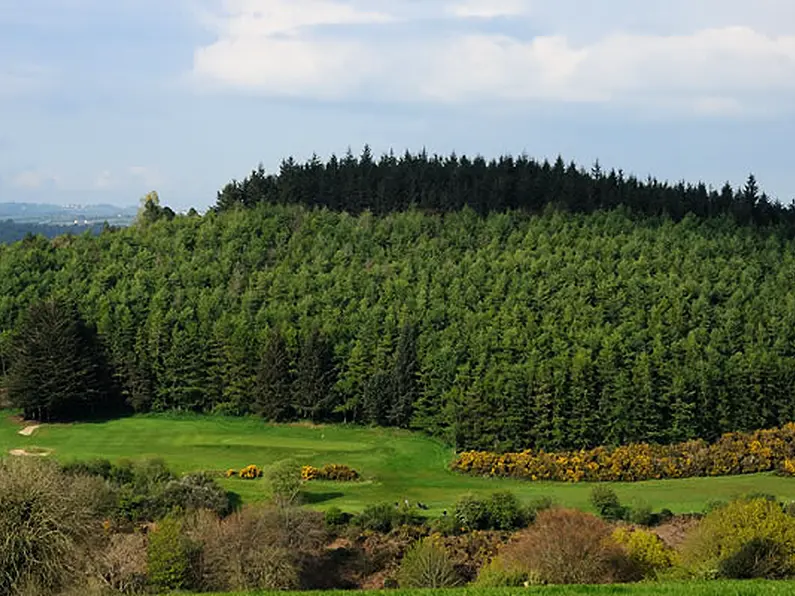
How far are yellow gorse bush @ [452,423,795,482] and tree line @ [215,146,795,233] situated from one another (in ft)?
132

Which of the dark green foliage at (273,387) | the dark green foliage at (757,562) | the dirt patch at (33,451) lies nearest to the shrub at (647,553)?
the dark green foliage at (757,562)

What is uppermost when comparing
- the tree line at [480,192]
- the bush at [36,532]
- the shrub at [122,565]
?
the tree line at [480,192]

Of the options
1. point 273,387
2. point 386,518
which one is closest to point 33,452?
point 273,387

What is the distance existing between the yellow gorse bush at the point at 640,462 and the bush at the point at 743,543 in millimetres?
20107

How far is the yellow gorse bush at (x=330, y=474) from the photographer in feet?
172

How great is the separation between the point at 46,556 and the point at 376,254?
61.9 meters

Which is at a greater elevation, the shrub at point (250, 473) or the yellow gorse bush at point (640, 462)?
the yellow gorse bush at point (640, 462)

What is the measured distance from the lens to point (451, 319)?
237 ft

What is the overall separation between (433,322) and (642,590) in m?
54.6

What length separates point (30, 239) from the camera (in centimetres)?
8544

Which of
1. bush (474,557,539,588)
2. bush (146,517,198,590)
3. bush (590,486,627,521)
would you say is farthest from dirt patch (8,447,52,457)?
bush (474,557,539,588)

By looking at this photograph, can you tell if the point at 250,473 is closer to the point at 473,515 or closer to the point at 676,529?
the point at 473,515

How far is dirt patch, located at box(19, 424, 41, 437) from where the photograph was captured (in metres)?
62.6

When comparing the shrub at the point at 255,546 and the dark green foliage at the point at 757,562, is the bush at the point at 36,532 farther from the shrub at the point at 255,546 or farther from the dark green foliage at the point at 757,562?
the dark green foliage at the point at 757,562
